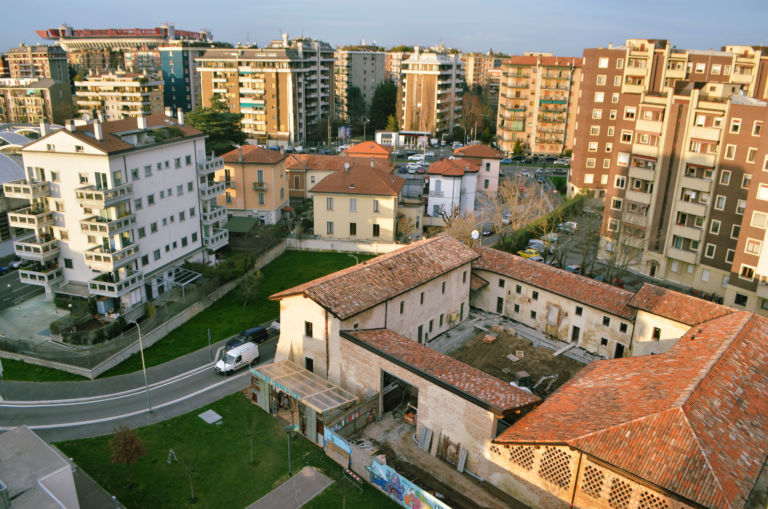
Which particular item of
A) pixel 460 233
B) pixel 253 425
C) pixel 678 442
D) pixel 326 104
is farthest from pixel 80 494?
pixel 326 104

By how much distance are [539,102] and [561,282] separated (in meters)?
86.3

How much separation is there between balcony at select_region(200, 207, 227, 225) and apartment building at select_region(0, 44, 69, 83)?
13373 centimetres

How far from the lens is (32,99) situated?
133250 millimetres

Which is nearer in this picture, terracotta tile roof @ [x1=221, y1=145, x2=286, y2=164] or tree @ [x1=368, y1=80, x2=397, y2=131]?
terracotta tile roof @ [x1=221, y1=145, x2=286, y2=164]

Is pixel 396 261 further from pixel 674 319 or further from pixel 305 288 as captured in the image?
pixel 674 319

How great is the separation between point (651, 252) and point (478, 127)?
3770 inches

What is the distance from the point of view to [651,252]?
60.7 m

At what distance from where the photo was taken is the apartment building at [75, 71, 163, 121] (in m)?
127

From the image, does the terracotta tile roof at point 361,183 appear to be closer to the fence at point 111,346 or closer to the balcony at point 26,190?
the fence at point 111,346

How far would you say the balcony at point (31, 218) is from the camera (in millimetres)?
46500

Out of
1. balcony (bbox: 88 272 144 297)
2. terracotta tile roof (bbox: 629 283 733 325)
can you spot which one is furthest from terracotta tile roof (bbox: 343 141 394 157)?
terracotta tile roof (bbox: 629 283 733 325)

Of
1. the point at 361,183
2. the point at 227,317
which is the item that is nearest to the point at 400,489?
the point at 227,317

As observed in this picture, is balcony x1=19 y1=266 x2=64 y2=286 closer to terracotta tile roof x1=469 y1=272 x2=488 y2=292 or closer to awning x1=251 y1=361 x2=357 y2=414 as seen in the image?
awning x1=251 y1=361 x2=357 y2=414

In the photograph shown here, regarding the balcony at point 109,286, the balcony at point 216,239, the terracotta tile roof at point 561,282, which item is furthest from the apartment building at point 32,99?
the terracotta tile roof at point 561,282
